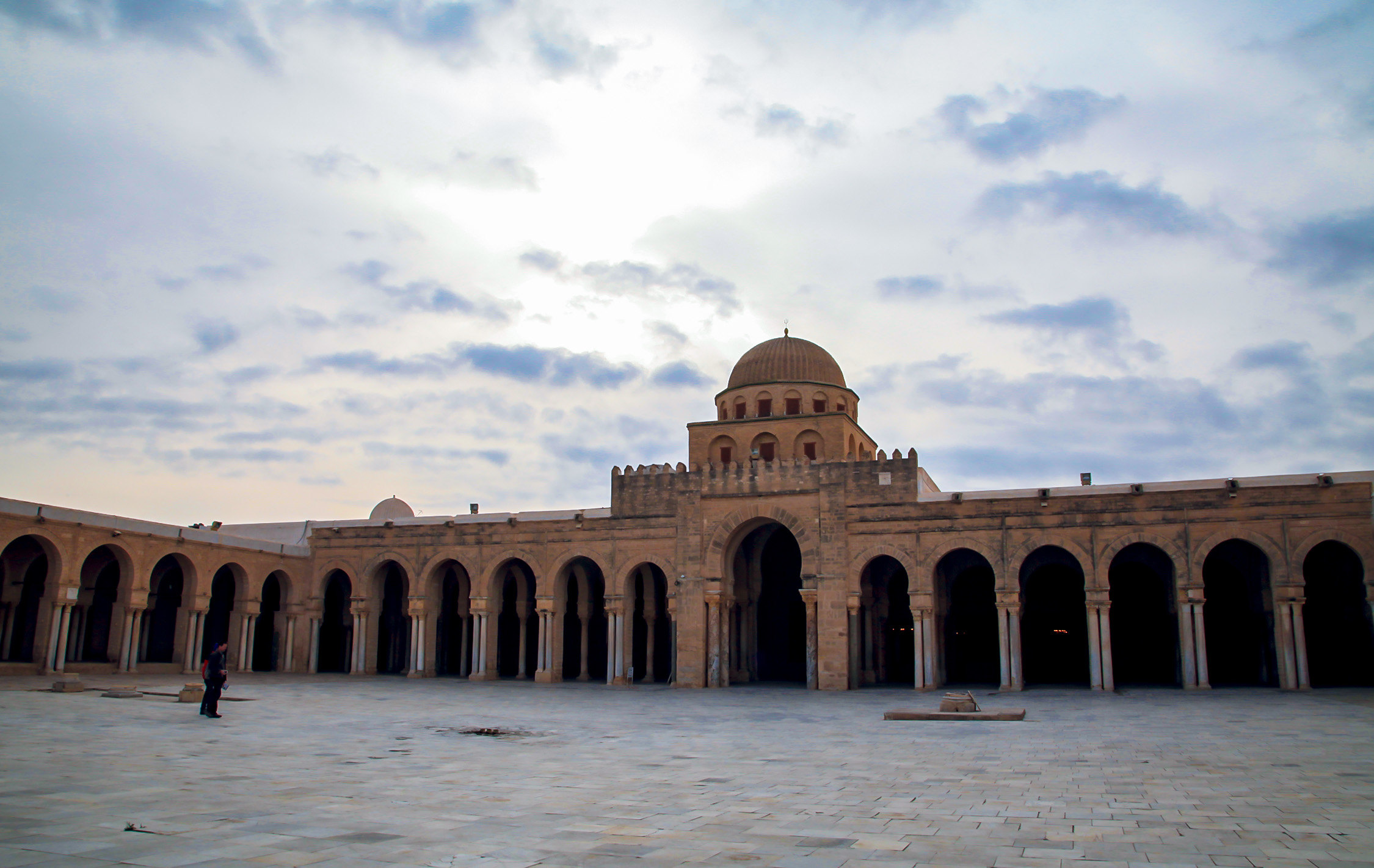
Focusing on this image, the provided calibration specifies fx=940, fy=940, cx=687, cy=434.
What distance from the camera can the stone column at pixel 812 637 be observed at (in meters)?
23.9

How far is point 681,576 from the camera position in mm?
25344

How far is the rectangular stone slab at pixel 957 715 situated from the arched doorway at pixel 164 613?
22436mm

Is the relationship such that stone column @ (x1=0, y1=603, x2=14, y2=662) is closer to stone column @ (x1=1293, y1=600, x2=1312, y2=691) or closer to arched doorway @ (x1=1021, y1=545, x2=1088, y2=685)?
arched doorway @ (x1=1021, y1=545, x2=1088, y2=685)

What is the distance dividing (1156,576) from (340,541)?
24145mm

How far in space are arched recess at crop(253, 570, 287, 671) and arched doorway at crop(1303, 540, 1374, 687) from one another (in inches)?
1122

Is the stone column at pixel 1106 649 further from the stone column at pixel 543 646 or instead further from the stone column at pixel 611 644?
the stone column at pixel 543 646

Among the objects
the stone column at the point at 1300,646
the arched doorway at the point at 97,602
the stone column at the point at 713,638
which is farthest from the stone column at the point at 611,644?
the stone column at the point at 1300,646

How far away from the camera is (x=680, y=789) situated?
8.30 metres

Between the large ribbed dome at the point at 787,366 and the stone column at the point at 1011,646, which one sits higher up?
the large ribbed dome at the point at 787,366

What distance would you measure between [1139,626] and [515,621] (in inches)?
760

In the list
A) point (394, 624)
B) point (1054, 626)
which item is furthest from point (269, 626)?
point (1054, 626)

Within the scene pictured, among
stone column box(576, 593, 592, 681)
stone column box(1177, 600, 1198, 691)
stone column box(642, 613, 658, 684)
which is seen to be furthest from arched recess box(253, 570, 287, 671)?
stone column box(1177, 600, 1198, 691)

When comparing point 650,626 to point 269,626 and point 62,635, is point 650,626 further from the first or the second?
point 62,635

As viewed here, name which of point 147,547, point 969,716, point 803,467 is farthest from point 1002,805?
point 147,547
